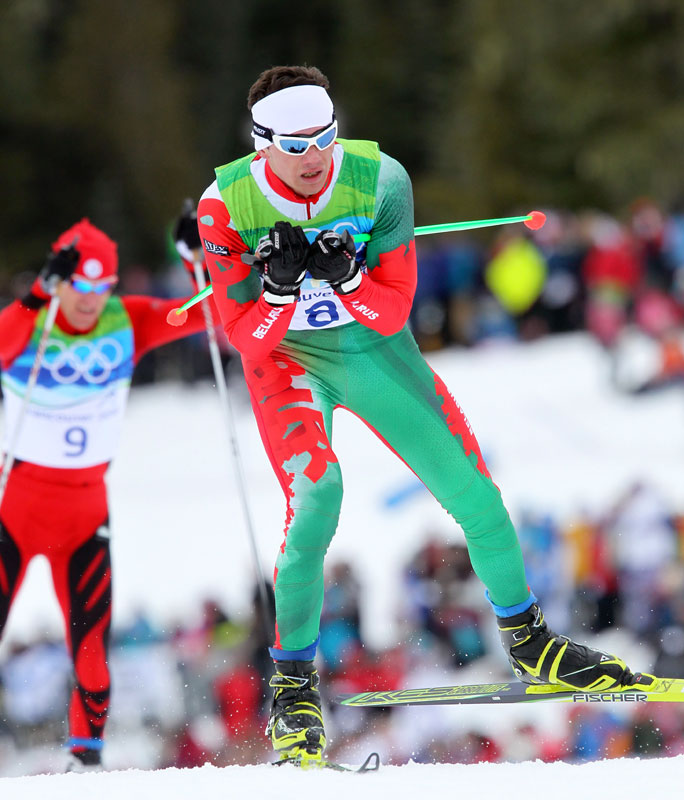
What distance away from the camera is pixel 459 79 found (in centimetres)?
2622

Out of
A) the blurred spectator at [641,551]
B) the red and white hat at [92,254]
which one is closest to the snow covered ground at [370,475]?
the blurred spectator at [641,551]

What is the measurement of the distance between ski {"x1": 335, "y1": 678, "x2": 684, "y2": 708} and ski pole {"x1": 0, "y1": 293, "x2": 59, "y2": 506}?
69.1 inches

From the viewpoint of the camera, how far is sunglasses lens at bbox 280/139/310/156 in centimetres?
436

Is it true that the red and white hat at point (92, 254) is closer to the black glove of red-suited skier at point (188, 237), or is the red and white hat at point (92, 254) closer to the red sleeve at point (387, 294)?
the black glove of red-suited skier at point (188, 237)

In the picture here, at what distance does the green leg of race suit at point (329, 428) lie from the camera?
4.51 meters

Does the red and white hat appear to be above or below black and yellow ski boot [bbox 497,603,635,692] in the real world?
above

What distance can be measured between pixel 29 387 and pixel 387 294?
6.40 feet

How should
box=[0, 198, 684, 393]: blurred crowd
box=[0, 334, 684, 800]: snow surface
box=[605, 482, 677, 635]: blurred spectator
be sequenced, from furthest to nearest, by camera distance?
1. box=[0, 198, 684, 393]: blurred crowd
2. box=[0, 334, 684, 800]: snow surface
3. box=[605, 482, 677, 635]: blurred spectator

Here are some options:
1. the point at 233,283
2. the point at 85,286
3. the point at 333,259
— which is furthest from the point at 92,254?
the point at 333,259

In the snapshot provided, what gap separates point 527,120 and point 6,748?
18.4 meters

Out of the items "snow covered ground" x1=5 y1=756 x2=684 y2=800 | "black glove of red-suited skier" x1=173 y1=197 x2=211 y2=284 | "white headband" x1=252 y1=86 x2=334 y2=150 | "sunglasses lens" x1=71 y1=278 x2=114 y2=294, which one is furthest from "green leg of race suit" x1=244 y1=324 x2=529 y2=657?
"sunglasses lens" x1=71 y1=278 x2=114 y2=294

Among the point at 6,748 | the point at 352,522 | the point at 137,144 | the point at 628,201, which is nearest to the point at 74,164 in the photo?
the point at 137,144

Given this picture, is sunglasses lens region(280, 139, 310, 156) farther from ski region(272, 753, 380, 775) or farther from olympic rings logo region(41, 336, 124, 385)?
ski region(272, 753, 380, 775)

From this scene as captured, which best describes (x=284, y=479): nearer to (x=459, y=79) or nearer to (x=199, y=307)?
(x=199, y=307)
